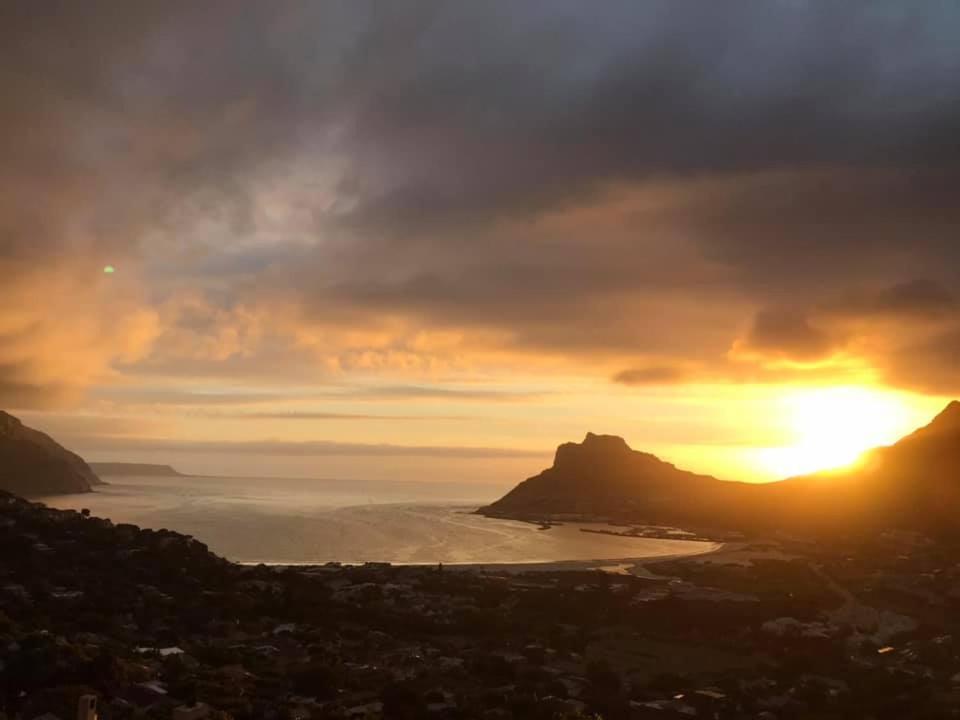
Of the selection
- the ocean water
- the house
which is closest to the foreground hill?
the ocean water

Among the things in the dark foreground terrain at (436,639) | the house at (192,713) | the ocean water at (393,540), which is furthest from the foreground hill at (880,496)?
the house at (192,713)

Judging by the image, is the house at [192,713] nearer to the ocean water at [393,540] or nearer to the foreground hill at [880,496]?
the ocean water at [393,540]

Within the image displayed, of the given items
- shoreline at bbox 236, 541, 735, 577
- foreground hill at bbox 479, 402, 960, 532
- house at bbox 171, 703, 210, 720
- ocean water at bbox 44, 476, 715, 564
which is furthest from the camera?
foreground hill at bbox 479, 402, 960, 532

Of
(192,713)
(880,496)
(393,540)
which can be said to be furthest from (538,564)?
(880,496)

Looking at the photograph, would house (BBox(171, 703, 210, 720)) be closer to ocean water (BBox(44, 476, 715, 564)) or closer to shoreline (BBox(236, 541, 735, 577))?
shoreline (BBox(236, 541, 735, 577))

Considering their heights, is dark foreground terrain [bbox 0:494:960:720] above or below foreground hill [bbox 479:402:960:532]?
below

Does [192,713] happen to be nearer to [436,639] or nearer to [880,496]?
[436,639]

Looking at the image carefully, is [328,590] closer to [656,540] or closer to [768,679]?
[768,679]

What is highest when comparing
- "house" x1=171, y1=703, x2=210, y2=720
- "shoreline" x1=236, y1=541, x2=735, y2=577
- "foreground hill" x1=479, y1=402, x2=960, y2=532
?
"foreground hill" x1=479, y1=402, x2=960, y2=532
